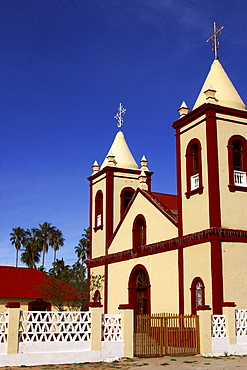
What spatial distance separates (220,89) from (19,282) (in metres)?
20.3

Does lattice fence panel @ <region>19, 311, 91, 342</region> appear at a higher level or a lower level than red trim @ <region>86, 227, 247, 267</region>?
lower

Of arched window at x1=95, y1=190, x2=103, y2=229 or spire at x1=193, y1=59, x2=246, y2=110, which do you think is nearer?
spire at x1=193, y1=59, x2=246, y2=110

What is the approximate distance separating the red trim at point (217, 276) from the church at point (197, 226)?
0.12ft

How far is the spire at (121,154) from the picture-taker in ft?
101

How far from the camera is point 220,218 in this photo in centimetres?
1948

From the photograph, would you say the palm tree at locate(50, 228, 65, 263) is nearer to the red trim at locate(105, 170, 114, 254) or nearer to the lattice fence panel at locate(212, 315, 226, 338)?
the red trim at locate(105, 170, 114, 254)

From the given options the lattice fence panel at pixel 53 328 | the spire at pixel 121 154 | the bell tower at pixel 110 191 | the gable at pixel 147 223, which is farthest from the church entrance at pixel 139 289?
the lattice fence panel at pixel 53 328

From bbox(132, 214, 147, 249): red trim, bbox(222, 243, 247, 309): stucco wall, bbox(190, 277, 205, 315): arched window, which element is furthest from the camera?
bbox(132, 214, 147, 249): red trim

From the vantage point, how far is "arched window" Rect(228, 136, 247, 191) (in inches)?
806

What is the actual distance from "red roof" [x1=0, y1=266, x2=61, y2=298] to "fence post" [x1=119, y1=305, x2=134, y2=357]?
17.5 meters

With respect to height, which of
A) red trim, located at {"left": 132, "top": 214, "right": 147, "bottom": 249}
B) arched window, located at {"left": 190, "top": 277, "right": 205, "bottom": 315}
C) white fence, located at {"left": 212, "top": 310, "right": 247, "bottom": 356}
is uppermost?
red trim, located at {"left": 132, "top": 214, "right": 147, "bottom": 249}

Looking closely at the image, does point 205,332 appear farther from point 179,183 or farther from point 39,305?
point 39,305

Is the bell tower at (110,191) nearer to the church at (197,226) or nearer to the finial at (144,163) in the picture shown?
the finial at (144,163)

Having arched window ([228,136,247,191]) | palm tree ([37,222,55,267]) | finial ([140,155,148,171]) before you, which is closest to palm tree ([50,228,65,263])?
palm tree ([37,222,55,267])
